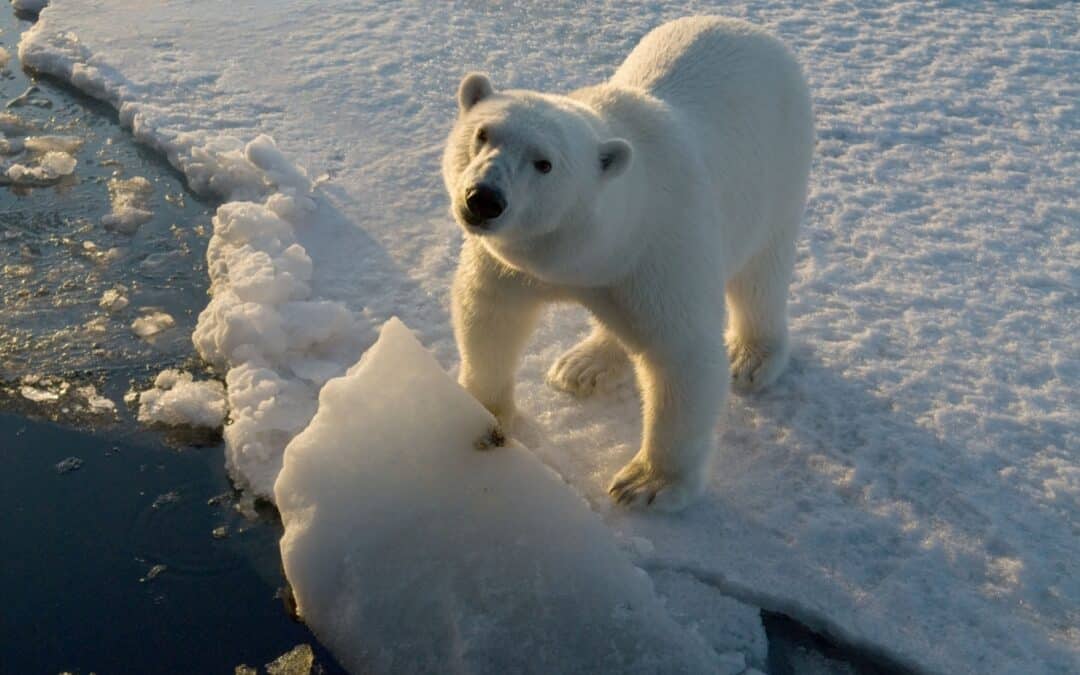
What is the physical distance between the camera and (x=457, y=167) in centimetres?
228

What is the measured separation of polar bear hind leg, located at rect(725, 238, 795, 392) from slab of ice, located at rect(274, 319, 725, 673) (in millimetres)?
1153

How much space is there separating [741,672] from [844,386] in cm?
140

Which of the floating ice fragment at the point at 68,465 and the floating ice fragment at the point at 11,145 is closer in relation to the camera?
the floating ice fragment at the point at 68,465

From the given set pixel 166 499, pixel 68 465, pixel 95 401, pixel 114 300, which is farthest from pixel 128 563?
pixel 114 300

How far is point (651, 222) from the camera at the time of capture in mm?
2510

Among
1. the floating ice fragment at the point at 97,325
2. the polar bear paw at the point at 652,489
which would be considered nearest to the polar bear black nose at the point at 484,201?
the polar bear paw at the point at 652,489

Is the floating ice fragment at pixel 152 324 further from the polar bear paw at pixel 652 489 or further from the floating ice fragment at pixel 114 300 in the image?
the polar bear paw at pixel 652 489

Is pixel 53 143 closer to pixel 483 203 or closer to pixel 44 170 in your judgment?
pixel 44 170

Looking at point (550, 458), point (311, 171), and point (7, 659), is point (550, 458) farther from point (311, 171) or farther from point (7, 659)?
point (311, 171)

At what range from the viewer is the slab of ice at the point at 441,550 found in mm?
2277

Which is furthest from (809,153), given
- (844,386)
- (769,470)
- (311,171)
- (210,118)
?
(210,118)

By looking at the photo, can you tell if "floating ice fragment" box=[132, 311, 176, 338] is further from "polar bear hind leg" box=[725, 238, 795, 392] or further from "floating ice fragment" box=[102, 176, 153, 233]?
"polar bear hind leg" box=[725, 238, 795, 392]

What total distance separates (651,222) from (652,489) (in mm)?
794

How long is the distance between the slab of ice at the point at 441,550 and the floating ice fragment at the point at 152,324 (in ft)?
3.83
